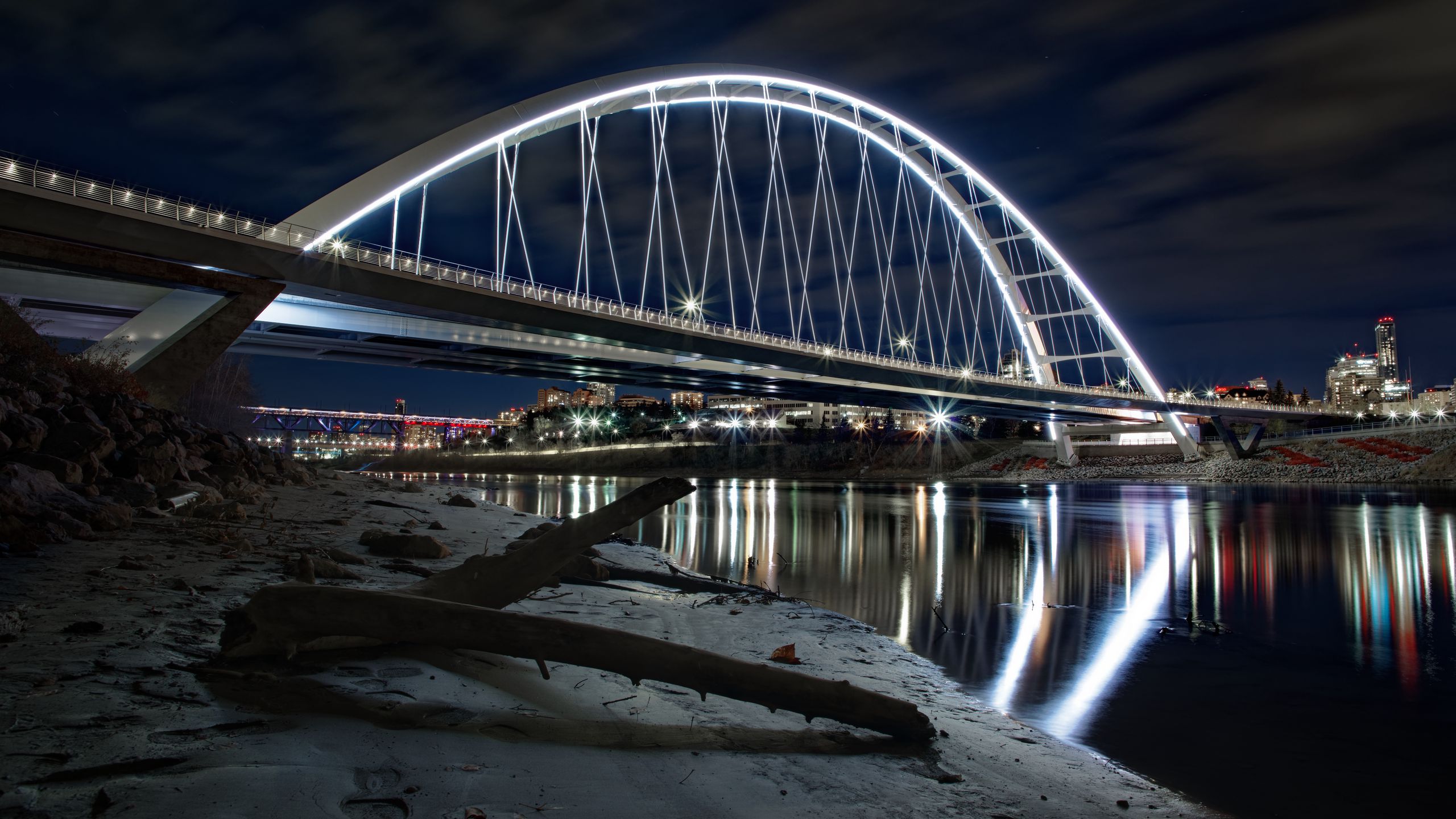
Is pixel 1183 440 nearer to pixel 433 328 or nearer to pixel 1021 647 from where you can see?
pixel 433 328

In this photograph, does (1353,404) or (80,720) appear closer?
(80,720)

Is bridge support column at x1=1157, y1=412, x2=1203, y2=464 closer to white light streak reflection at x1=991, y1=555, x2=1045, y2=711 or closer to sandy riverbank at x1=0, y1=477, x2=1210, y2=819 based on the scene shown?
white light streak reflection at x1=991, y1=555, x2=1045, y2=711

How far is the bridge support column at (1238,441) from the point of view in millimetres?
76375

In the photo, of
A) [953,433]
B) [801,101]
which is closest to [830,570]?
[801,101]

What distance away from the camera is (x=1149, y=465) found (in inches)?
3076

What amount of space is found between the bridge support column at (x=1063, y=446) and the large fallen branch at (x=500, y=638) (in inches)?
3272

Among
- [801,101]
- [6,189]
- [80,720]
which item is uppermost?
[801,101]

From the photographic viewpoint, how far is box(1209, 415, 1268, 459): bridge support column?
76375 millimetres

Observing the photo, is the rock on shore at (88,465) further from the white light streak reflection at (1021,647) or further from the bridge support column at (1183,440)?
the bridge support column at (1183,440)

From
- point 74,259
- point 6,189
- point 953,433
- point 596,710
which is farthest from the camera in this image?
point 953,433

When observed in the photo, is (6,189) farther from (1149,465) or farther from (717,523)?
(1149,465)

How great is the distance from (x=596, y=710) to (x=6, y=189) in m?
26.5

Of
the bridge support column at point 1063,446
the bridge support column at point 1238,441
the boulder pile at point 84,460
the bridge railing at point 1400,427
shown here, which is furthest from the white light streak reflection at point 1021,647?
the bridge support column at point 1238,441

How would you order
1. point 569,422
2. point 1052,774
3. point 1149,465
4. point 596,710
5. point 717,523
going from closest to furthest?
1. point 596,710
2. point 1052,774
3. point 717,523
4. point 1149,465
5. point 569,422
